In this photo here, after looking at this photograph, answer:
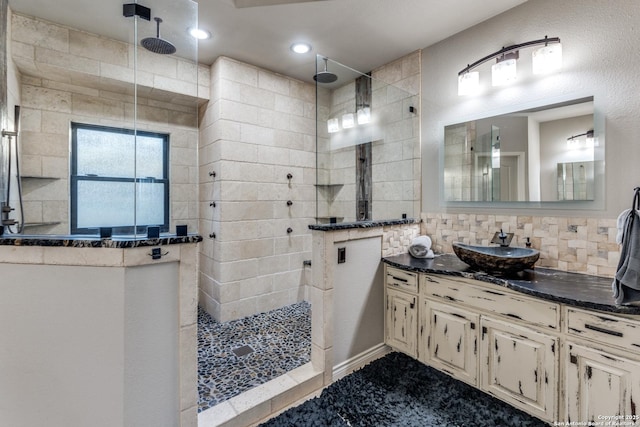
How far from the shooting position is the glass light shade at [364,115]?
297 centimetres

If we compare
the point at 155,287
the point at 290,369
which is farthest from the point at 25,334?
the point at 290,369

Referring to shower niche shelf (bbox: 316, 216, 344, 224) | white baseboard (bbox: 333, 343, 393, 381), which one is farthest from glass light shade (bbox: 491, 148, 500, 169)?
white baseboard (bbox: 333, 343, 393, 381)

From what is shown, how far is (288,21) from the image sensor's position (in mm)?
2352

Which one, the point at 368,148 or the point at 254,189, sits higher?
the point at 368,148

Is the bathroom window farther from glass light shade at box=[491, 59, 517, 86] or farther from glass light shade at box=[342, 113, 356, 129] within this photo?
glass light shade at box=[491, 59, 517, 86]

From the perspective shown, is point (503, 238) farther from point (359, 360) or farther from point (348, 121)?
point (348, 121)

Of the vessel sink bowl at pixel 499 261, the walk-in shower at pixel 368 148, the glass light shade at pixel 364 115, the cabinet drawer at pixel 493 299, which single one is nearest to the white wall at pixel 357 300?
the cabinet drawer at pixel 493 299

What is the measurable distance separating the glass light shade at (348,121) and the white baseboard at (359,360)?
2.12m

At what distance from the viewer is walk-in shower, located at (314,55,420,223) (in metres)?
2.79

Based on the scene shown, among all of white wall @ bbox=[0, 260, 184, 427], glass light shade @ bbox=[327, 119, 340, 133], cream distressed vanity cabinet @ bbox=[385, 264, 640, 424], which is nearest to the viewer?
white wall @ bbox=[0, 260, 184, 427]

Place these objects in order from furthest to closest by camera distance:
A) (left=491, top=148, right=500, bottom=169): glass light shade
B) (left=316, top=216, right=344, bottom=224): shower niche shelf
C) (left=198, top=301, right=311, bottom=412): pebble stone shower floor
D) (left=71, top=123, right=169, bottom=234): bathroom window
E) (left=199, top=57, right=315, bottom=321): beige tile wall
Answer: (left=199, top=57, right=315, bottom=321): beige tile wall < (left=316, top=216, right=344, bottom=224): shower niche shelf < (left=491, top=148, right=500, bottom=169): glass light shade < (left=198, top=301, right=311, bottom=412): pebble stone shower floor < (left=71, top=123, right=169, bottom=234): bathroom window

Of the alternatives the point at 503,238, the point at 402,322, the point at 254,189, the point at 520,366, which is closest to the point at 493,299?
the point at 520,366

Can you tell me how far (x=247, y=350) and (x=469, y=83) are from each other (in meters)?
2.94

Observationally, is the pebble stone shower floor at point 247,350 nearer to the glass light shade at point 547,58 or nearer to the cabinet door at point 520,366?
the cabinet door at point 520,366
